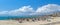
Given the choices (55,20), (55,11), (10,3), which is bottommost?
(55,20)

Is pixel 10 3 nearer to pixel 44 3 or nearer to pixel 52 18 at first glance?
pixel 44 3

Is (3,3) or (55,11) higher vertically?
(3,3)

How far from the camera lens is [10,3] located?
444 cm

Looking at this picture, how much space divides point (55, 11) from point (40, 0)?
578 mm

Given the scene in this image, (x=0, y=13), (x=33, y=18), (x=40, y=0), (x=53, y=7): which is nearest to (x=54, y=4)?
(x=53, y=7)

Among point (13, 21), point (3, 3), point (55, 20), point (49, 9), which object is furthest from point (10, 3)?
point (55, 20)

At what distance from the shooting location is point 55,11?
4.47 meters

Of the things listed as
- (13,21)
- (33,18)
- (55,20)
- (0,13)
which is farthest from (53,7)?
(0,13)

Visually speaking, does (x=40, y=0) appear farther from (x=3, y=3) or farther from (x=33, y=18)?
(x=3, y=3)

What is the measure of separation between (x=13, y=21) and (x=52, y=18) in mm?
1210

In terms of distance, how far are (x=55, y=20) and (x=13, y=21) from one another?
50.9 inches

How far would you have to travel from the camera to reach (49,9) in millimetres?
4406

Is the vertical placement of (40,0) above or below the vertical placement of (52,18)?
above

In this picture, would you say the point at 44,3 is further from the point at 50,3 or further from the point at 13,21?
the point at 13,21
